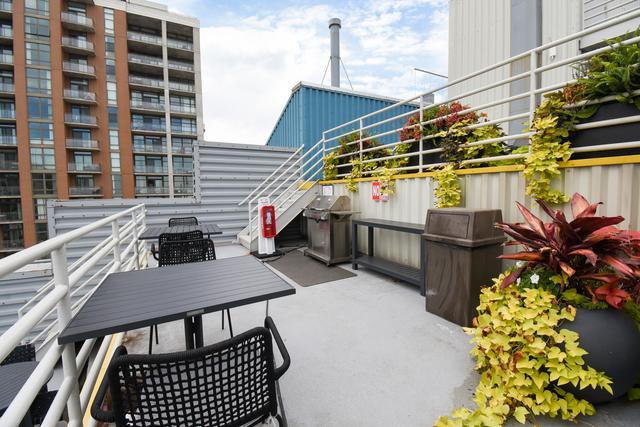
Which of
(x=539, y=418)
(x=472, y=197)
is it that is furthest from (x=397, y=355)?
(x=472, y=197)

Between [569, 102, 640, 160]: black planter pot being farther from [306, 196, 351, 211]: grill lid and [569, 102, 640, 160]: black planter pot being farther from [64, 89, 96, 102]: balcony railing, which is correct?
[64, 89, 96, 102]: balcony railing

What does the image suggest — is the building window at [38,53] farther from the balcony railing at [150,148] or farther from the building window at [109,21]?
the balcony railing at [150,148]

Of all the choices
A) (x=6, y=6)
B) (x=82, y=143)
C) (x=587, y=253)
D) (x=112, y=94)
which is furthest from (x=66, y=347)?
(x=6, y=6)

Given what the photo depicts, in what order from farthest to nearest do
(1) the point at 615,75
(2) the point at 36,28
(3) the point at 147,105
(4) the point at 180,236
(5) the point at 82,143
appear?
(3) the point at 147,105 < (5) the point at 82,143 < (2) the point at 36,28 < (4) the point at 180,236 < (1) the point at 615,75

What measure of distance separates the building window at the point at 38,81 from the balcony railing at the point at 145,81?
5.51 meters

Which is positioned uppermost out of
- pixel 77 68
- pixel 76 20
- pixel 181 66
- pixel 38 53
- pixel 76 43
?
pixel 76 20

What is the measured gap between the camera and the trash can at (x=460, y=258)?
8.15ft

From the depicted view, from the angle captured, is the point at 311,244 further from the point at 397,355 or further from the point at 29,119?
the point at 29,119

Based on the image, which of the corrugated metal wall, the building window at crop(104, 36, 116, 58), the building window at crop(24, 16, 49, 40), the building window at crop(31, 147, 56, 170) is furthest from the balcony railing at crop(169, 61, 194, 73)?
the corrugated metal wall

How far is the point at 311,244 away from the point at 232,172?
3694 mm

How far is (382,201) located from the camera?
4.64 metres

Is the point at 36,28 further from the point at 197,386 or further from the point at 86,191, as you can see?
the point at 197,386

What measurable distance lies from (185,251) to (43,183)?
27.3m

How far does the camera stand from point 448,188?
3350mm
